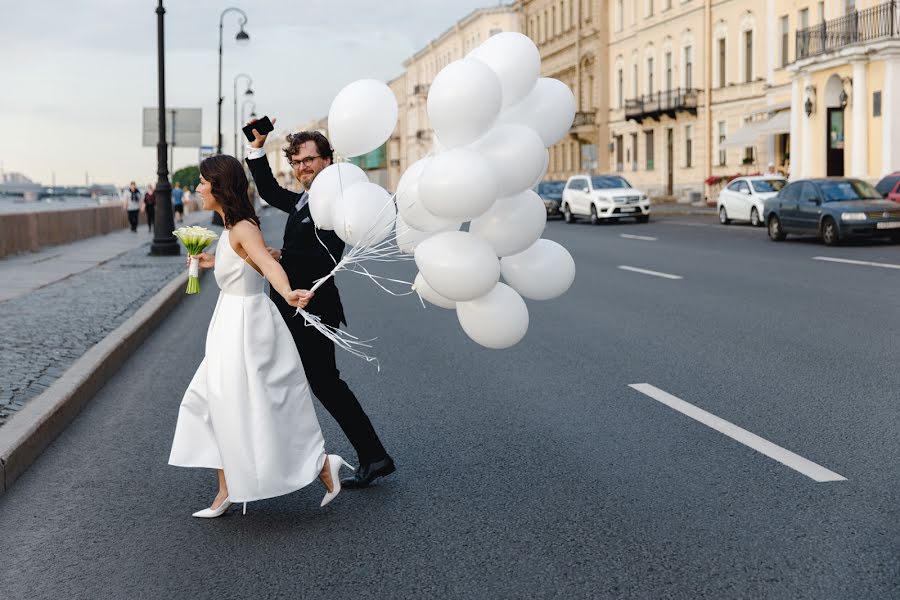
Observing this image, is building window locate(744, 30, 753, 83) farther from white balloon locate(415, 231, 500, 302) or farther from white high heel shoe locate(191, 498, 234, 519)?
white high heel shoe locate(191, 498, 234, 519)

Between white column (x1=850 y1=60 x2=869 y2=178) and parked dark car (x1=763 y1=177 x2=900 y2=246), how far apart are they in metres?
13.1

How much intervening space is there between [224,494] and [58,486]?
119 cm

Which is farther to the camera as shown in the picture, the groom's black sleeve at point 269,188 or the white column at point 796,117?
the white column at point 796,117

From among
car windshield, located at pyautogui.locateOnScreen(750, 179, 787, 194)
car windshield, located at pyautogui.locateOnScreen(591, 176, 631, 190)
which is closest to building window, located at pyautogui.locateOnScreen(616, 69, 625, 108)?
car windshield, located at pyautogui.locateOnScreen(591, 176, 631, 190)

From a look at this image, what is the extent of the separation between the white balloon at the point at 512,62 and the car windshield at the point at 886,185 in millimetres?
23222

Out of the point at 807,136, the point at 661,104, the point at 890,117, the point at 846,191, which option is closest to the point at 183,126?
the point at 846,191

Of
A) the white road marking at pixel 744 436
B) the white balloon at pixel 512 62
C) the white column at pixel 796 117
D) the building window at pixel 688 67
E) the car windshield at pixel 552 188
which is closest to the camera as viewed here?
the white balloon at pixel 512 62

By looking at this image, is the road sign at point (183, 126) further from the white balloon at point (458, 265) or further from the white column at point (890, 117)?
the white balloon at point (458, 265)

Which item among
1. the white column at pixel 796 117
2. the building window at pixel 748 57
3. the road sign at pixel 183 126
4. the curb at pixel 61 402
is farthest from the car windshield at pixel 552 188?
the curb at pixel 61 402

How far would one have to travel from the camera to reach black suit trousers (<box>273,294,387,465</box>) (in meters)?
5.44

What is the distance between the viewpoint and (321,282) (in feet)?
16.3

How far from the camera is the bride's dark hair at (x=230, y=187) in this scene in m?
4.97

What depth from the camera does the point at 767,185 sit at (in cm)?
3356

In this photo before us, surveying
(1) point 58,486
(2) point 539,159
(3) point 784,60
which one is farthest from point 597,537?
(3) point 784,60
